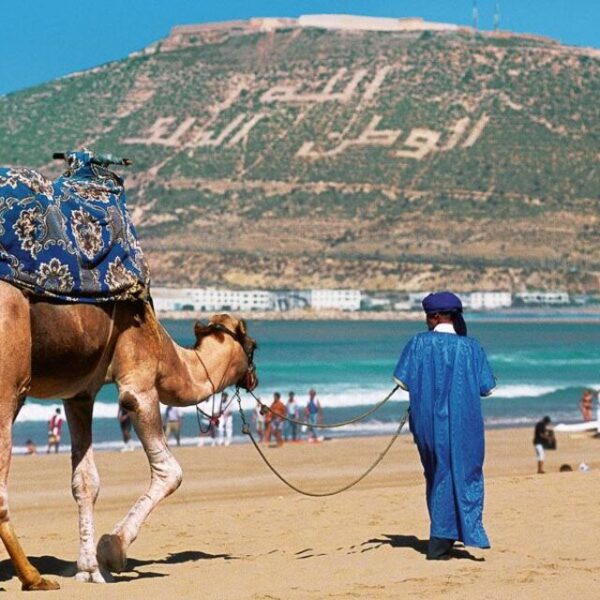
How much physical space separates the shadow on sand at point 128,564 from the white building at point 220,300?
165755 mm

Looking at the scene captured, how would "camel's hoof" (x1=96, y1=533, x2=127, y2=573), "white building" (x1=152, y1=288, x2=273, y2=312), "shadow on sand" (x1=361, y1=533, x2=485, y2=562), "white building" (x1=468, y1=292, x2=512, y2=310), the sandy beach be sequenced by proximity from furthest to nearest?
"white building" (x1=152, y1=288, x2=273, y2=312) → "white building" (x1=468, y1=292, x2=512, y2=310) → "shadow on sand" (x1=361, y1=533, x2=485, y2=562) → "camel's hoof" (x1=96, y1=533, x2=127, y2=573) → the sandy beach

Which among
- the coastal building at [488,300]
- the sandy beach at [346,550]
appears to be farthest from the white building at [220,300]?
the sandy beach at [346,550]

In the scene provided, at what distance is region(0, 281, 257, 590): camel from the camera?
8086mm

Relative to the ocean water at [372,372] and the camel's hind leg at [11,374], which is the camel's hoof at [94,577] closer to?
the camel's hind leg at [11,374]

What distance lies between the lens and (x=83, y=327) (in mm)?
8500

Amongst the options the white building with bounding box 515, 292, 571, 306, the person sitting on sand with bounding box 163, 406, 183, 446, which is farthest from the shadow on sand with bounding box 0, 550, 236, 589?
the white building with bounding box 515, 292, 571, 306

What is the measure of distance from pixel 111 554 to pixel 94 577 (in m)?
0.18

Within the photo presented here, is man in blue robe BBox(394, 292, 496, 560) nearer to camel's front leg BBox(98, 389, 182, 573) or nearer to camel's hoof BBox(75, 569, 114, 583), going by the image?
camel's front leg BBox(98, 389, 182, 573)

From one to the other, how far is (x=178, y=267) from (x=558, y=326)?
43.1 m

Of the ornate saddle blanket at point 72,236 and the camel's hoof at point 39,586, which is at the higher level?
the ornate saddle blanket at point 72,236

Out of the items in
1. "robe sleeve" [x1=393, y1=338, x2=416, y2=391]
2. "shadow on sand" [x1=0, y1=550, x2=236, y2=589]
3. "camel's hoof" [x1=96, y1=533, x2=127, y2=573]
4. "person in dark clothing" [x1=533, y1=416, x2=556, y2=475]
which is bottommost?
"shadow on sand" [x1=0, y1=550, x2=236, y2=589]

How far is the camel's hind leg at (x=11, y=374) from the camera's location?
26.2ft

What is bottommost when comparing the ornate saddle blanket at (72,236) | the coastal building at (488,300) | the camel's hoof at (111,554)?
the camel's hoof at (111,554)

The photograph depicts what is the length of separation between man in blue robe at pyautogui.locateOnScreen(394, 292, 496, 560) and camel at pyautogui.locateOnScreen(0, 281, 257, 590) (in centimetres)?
99
